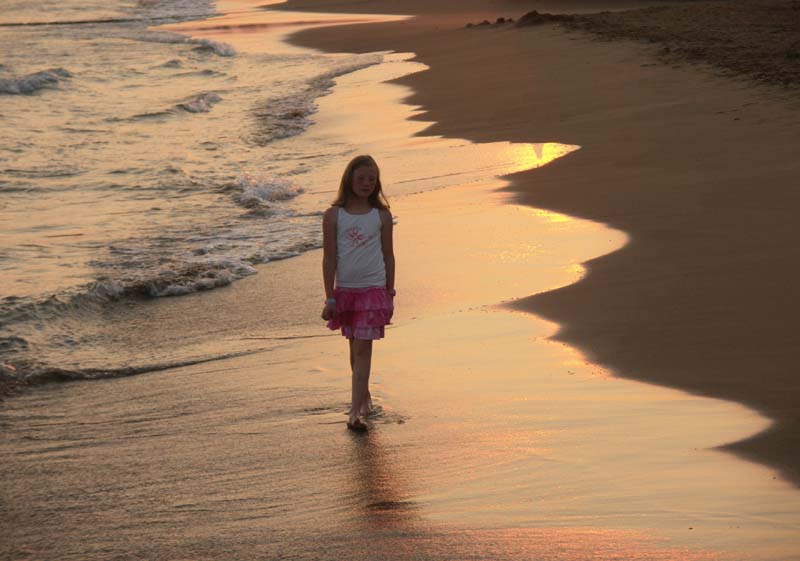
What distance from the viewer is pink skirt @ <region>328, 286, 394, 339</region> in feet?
19.1

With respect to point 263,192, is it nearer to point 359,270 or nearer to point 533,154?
point 533,154

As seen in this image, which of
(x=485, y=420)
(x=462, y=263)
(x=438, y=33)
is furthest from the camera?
(x=438, y=33)

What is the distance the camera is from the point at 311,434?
5.68 meters

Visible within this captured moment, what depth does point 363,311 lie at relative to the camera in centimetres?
582

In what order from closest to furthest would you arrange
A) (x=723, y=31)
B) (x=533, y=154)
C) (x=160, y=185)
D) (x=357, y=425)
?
(x=357, y=425) → (x=533, y=154) → (x=160, y=185) → (x=723, y=31)

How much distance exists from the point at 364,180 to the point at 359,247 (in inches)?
13.0

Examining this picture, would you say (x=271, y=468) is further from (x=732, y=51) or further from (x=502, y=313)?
(x=732, y=51)

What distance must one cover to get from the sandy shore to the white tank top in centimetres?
142

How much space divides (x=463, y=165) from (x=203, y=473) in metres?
8.31

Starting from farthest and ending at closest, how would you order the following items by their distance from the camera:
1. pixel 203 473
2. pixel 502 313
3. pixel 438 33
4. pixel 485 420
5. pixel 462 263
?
pixel 438 33, pixel 462 263, pixel 502 313, pixel 485 420, pixel 203 473

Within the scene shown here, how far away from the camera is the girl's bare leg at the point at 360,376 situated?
18.8 feet

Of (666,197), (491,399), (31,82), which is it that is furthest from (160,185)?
(31,82)

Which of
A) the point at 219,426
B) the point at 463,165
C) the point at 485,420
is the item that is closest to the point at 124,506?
the point at 219,426

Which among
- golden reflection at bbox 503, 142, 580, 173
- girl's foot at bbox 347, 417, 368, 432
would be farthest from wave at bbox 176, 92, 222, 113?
girl's foot at bbox 347, 417, 368, 432
